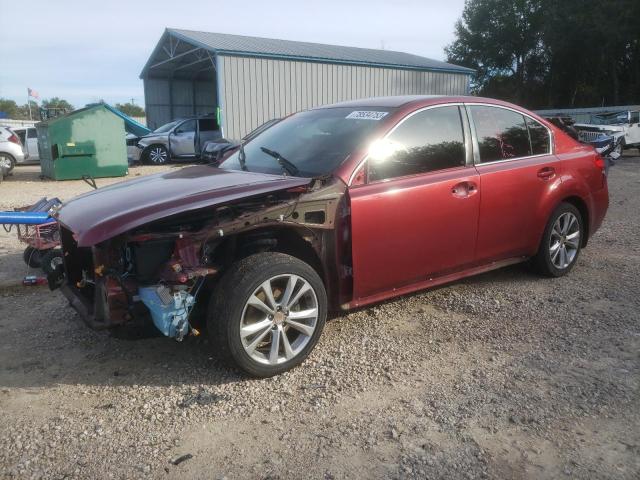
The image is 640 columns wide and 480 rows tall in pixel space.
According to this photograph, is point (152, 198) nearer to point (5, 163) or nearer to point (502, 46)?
point (5, 163)

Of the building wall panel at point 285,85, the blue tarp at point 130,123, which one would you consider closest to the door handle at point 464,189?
the blue tarp at point 130,123

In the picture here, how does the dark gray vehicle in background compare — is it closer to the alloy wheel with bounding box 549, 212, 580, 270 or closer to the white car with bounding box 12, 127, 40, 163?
the white car with bounding box 12, 127, 40, 163

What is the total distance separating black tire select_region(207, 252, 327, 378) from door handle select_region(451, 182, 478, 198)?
53.4 inches

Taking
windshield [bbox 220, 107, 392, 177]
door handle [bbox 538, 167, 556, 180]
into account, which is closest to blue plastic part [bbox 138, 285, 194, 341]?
windshield [bbox 220, 107, 392, 177]

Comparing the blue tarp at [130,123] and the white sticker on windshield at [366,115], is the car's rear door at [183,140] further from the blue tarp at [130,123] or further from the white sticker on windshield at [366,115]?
the white sticker on windshield at [366,115]

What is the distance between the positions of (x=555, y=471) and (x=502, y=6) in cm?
4732

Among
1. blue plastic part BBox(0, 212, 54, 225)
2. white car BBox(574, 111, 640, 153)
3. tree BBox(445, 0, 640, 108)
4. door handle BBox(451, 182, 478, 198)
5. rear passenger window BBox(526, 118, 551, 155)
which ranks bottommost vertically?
blue plastic part BBox(0, 212, 54, 225)

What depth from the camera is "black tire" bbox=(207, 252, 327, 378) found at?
9.84 feet

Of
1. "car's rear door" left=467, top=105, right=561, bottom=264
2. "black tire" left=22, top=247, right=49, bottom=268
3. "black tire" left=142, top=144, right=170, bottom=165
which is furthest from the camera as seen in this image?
"black tire" left=142, top=144, right=170, bottom=165

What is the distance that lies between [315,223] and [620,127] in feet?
66.4

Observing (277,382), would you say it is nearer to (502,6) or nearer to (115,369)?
(115,369)

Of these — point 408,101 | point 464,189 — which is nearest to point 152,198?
point 408,101

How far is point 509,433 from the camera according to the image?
267 centimetres

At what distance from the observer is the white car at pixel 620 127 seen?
18.9 meters
